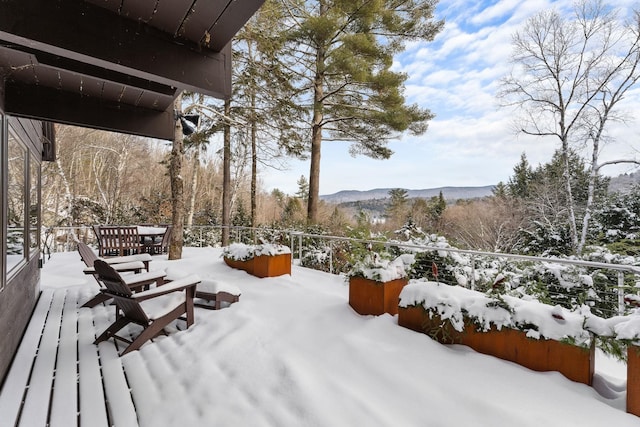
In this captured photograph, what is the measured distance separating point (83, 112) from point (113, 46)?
1670 mm

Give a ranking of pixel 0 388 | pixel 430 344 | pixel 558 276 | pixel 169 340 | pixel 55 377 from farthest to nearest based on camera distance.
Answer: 1. pixel 558 276
2. pixel 169 340
3. pixel 430 344
4. pixel 55 377
5. pixel 0 388

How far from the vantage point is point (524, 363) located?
230cm

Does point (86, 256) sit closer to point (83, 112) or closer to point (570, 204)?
point (83, 112)

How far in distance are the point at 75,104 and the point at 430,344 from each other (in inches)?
148

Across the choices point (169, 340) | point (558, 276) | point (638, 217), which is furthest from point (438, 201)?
point (169, 340)

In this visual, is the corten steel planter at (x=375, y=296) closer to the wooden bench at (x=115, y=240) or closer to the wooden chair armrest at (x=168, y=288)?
the wooden chair armrest at (x=168, y=288)

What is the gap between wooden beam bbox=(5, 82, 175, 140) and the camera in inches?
108

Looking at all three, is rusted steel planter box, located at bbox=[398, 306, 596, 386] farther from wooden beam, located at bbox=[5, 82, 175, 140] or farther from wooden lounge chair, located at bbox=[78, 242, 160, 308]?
wooden beam, located at bbox=[5, 82, 175, 140]

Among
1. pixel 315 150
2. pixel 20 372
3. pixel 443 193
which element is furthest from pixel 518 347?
pixel 443 193

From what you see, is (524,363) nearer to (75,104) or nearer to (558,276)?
(558,276)

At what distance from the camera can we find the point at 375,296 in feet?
10.7

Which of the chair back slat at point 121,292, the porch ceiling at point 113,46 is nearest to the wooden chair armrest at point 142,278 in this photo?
the chair back slat at point 121,292

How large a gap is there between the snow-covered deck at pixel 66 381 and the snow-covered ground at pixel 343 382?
0.40 ft

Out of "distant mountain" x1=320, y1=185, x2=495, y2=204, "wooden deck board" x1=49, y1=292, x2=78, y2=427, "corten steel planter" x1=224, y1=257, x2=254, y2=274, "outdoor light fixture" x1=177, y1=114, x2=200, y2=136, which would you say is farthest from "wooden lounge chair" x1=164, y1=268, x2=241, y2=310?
"distant mountain" x1=320, y1=185, x2=495, y2=204
